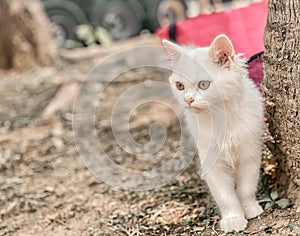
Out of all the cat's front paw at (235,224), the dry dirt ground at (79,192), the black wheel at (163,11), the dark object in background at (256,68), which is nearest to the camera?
the cat's front paw at (235,224)

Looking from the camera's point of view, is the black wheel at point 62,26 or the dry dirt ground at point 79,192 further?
the black wheel at point 62,26

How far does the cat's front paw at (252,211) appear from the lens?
262cm

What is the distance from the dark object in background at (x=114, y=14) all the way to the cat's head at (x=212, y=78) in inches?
187

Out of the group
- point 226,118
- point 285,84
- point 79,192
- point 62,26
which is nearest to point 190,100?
point 226,118

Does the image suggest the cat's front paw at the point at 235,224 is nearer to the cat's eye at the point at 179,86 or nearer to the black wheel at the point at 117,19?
the cat's eye at the point at 179,86

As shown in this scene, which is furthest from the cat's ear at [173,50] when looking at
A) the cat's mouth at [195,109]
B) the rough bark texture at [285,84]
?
the rough bark texture at [285,84]

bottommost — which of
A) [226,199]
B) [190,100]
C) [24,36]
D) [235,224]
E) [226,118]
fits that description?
[235,224]

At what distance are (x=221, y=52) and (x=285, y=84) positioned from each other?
378 mm

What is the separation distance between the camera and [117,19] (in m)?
7.11

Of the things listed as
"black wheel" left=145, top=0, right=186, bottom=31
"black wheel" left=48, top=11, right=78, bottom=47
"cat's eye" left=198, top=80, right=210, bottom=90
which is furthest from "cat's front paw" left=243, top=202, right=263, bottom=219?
"black wheel" left=48, top=11, right=78, bottom=47

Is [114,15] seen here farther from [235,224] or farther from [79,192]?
[235,224]

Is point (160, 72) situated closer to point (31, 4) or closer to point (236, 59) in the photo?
point (31, 4)

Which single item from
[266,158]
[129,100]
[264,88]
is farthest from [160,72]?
[264,88]

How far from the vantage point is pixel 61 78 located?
522 cm
